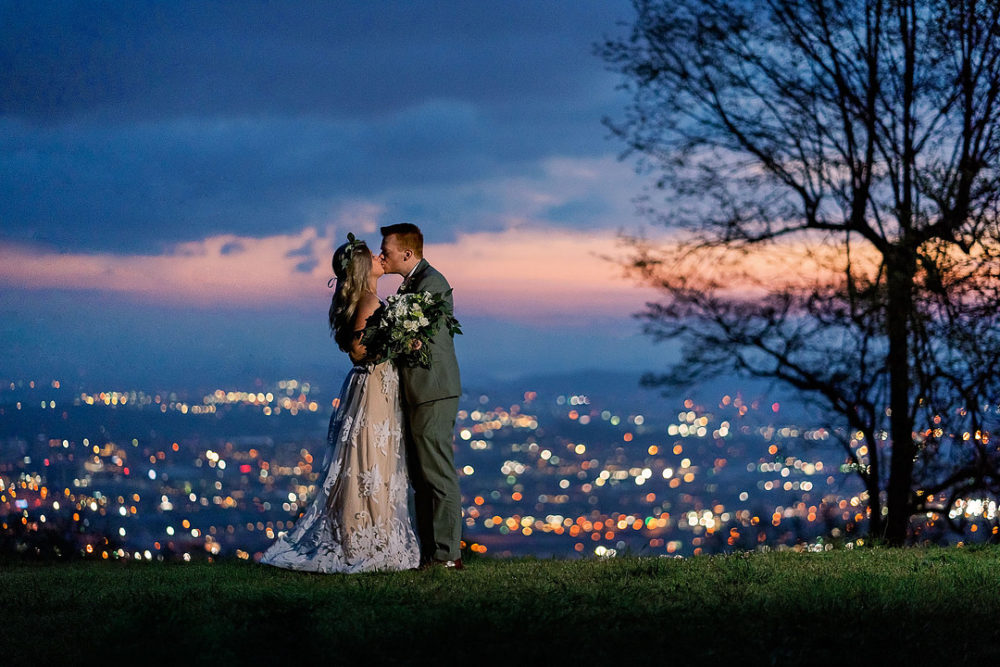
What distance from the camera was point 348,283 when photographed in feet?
28.5

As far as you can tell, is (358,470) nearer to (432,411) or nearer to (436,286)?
(432,411)

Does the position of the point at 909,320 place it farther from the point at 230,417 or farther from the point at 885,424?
the point at 230,417

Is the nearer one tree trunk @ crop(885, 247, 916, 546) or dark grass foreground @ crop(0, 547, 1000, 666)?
dark grass foreground @ crop(0, 547, 1000, 666)

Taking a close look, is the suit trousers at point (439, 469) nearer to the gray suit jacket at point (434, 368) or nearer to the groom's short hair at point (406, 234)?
the gray suit jacket at point (434, 368)

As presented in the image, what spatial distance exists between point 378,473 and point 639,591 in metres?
2.58

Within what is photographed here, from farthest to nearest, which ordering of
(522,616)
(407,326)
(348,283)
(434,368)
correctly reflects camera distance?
1. (348,283)
2. (434,368)
3. (407,326)
4. (522,616)

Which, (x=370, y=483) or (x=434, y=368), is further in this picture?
(x=370, y=483)

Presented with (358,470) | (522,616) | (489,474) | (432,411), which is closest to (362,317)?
(432,411)

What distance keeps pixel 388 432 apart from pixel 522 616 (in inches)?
115

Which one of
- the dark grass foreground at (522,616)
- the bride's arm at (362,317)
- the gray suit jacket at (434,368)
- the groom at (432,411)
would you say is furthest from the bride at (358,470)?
the dark grass foreground at (522,616)

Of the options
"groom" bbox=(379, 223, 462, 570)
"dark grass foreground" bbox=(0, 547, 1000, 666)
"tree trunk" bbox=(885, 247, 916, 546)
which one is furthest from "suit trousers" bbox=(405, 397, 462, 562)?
"tree trunk" bbox=(885, 247, 916, 546)

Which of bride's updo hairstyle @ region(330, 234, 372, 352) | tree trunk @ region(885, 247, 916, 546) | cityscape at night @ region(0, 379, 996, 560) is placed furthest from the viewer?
cityscape at night @ region(0, 379, 996, 560)

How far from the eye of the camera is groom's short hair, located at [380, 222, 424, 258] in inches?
341

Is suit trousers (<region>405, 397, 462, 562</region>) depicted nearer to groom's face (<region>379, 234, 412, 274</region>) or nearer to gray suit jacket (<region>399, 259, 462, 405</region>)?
gray suit jacket (<region>399, 259, 462, 405</region>)
